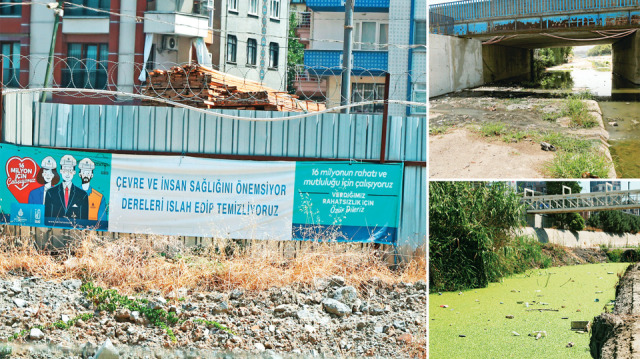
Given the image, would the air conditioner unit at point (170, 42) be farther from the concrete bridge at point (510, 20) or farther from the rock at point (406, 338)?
the rock at point (406, 338)

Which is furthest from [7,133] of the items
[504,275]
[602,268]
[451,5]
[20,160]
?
[451,5]

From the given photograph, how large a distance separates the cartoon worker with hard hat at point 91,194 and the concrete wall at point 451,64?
38.0 feet

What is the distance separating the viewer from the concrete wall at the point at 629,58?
23406mm

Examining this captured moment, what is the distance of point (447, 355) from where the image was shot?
898 cm

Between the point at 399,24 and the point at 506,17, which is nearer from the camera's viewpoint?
the point at 506,17

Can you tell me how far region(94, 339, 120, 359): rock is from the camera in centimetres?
692

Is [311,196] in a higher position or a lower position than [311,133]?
lower

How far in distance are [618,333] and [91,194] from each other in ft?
24.8

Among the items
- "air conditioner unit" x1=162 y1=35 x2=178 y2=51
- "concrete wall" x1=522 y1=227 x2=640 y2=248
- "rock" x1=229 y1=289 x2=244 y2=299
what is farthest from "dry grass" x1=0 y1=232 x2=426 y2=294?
"air conditioner unit" x1=162 y1=35 x2=178 y2=51

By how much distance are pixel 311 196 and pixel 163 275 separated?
2340mm


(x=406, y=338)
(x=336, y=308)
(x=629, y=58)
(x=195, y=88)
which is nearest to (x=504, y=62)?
(x=629, y=58)

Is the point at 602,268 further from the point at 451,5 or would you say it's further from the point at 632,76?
the point at 632,76

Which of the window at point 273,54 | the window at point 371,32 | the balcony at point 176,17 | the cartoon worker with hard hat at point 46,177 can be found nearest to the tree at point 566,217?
the cartoon worker with hard hat at point 46,177

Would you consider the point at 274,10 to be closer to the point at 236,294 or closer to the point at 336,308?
the point at 236,294
